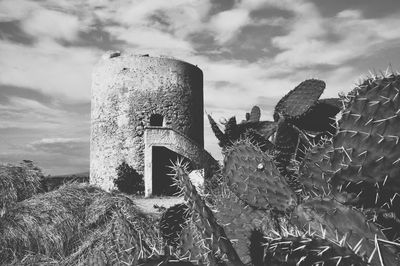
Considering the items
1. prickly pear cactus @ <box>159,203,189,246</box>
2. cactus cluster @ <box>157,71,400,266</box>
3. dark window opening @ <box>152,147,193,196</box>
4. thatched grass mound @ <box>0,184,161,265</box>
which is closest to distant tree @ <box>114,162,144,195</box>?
dark window opening @ <box>152,147,193,196</box>

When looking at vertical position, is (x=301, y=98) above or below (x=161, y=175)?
above

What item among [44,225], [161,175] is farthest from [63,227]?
[161,175]

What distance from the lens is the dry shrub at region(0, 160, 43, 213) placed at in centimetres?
380

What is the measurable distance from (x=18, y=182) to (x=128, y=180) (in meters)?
6.19

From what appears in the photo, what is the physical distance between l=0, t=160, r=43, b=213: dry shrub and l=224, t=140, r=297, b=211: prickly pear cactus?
2.63 meters

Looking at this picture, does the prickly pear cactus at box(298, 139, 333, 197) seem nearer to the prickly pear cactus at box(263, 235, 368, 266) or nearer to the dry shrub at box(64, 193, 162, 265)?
the prickly pear cactus at box(263, 235, 368, 266)

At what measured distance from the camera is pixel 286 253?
0.93 meters

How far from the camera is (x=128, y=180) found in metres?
10.2

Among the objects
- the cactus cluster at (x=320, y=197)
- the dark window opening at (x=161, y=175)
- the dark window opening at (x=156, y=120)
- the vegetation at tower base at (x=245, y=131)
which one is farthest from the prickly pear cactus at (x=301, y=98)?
the dark window opening at (x=156, y=120)

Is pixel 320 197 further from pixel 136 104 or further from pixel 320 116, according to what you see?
pixel 136 104

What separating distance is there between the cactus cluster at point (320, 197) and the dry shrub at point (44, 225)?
187 cm

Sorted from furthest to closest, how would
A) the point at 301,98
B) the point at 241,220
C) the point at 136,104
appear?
the point at 136,104 < the point at 301,98 < the point at 241,220

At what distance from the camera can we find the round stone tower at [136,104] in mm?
10594

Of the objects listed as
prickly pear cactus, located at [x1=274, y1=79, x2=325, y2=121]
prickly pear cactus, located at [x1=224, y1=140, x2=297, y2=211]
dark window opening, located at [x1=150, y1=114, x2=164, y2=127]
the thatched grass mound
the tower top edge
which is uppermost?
the tower top edge
